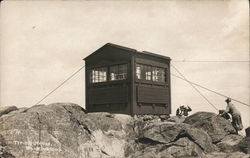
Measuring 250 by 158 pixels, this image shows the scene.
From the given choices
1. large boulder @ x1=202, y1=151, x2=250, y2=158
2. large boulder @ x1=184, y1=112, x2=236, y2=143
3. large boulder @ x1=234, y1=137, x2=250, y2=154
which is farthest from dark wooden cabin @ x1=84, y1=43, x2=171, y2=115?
large boulder @ x1=234, y1=137, x2=250, y2=154

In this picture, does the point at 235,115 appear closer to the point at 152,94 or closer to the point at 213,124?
the point at 213,124

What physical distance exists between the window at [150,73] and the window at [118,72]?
846 mm

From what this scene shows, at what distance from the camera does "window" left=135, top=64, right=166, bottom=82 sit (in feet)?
74.8

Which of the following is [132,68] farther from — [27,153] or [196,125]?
[27,153]

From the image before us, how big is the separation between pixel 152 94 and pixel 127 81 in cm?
253

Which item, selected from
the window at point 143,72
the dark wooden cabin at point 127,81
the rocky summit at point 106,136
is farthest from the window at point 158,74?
the rocky summit at point 106,136

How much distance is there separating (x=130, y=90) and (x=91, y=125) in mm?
4391

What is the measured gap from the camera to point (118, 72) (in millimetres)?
23141

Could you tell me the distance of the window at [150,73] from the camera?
74.8 ft

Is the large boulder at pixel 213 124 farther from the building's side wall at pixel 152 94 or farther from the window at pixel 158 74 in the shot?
the window at pixel 158 74

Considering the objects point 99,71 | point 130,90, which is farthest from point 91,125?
point 99,71

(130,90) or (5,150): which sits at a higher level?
(130,90)

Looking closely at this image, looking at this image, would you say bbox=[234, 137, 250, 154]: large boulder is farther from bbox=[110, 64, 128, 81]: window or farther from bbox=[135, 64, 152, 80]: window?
bbox=[110, 64, 128, 81]: window

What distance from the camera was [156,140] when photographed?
64.1 ft
